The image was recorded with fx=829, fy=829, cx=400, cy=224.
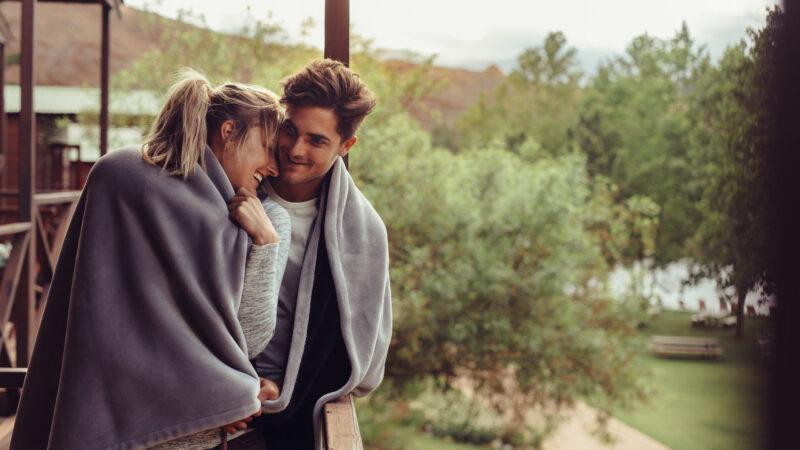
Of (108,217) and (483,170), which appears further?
(483,170)

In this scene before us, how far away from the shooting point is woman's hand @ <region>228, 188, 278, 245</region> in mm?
1197

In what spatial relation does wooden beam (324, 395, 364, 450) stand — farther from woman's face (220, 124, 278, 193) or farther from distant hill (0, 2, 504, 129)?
distant hill (0, 2, 504, 129)

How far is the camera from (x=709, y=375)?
2195cm

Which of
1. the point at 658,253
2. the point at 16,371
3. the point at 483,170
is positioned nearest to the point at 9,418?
the point at 16,371

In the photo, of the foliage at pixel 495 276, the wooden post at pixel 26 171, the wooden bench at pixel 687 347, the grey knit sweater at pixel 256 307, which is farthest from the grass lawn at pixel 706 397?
the wooden post at pixel 26 171

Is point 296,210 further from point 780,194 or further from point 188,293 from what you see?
point 780,194

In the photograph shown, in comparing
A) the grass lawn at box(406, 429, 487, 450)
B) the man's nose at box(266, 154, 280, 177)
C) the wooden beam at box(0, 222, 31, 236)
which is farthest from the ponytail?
the grass lawn at box(406, 429, 487, 450)

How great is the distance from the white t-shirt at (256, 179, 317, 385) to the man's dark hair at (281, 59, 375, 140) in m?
0.15

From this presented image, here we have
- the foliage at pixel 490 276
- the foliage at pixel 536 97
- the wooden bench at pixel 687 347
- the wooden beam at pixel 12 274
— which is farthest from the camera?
the foliage at pixel 536 97

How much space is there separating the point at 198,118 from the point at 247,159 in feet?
0.33

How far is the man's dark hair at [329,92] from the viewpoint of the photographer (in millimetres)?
1359

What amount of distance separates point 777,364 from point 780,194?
0.10m

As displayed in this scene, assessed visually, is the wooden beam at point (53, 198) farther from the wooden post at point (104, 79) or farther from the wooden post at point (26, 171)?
the wooden post at point (104, 79)

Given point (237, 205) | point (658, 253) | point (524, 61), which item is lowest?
point (658, 253)
